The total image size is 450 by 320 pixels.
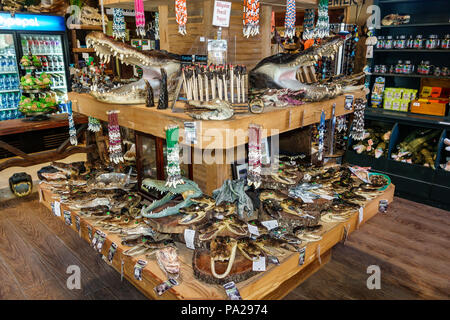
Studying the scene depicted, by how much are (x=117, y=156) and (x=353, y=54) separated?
155 inches

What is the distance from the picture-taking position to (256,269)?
172cm

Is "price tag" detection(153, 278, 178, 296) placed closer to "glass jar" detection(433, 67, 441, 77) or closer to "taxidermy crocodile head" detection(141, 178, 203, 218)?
"taxidermy crocodile head" detection(141, 178, 203, 218)

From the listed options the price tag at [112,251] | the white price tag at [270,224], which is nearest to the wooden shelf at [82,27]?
the price tag at [112,251]

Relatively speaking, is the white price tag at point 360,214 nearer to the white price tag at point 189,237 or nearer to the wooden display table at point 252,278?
the wooden display table at point 252,278

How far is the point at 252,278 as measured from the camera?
5.56 ft

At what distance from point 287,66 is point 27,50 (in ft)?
17.8

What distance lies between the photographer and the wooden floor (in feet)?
7.19

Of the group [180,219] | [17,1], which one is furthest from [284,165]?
[17,1]

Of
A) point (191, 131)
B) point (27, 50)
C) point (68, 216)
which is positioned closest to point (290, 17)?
point (191, 131)

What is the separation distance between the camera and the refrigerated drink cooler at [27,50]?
216 inches

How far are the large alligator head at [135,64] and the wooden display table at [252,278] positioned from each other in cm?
90

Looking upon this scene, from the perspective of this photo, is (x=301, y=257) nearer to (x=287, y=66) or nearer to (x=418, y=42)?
(x=287, y=66)

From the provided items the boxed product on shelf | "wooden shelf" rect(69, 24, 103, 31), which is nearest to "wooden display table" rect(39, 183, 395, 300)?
the boxed product on shelf

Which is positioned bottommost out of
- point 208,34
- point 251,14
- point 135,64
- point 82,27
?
point 135,64
